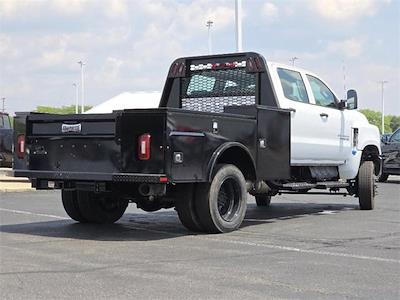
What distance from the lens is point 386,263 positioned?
679 cm

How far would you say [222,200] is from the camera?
888 cm

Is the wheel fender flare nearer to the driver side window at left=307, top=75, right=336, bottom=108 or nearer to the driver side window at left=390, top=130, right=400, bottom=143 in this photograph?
the driver side window at left=307, top=75, right=336, bottom=108

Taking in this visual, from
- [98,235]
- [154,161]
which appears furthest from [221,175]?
[98,235]

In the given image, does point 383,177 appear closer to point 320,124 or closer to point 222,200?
point 320,124

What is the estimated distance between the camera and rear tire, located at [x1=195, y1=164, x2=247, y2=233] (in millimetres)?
8281

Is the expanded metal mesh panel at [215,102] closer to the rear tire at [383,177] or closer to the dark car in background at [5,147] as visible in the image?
the dark car in background at [5,147]

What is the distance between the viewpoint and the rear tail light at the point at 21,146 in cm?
880

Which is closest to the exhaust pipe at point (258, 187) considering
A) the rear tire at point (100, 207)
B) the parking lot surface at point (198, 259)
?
the parking lot surface at point (198, 259)

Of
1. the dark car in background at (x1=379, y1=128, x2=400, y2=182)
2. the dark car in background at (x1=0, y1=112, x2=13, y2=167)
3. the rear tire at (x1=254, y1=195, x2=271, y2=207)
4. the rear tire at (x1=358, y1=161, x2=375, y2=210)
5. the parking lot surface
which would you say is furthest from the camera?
the dark car in background at (x1=0, y1=112, x2=13, y2=167)

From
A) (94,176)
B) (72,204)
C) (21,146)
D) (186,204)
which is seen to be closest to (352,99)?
(186,204)

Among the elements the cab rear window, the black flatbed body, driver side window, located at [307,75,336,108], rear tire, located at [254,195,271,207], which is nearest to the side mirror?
driver side window, located at [307,75,336,108]

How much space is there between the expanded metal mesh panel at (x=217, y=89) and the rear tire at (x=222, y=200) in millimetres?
1705

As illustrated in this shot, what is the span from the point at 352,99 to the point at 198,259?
5863 millimetres

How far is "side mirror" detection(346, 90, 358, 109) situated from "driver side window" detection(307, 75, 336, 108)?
13.0 inches
